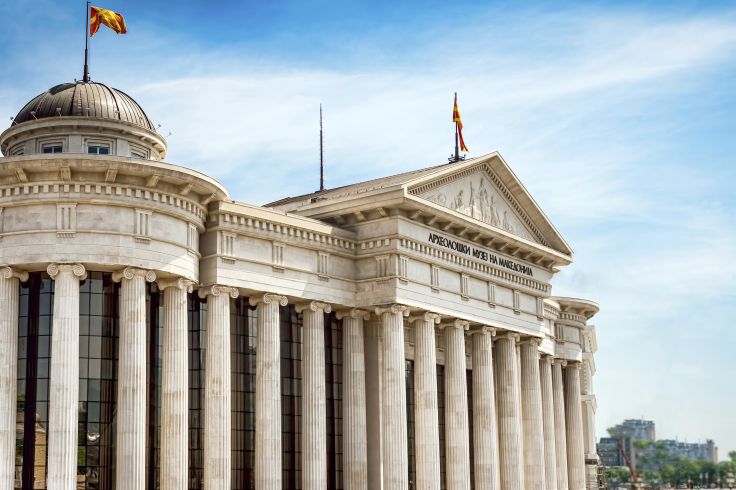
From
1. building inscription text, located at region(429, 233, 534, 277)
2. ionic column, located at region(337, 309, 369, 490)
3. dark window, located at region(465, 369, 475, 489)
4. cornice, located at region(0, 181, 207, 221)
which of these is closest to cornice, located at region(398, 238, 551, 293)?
building inscription text, located at region(429, 233, 534, 277)

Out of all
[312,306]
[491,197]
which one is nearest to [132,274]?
[312,306]

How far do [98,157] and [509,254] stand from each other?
26207mm

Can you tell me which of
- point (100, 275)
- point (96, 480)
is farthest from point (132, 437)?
point (100, 275)

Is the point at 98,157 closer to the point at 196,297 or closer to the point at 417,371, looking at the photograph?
the point at 196,297

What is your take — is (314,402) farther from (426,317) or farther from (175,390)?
(175,390)

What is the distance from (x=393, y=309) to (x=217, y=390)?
9.87 metres

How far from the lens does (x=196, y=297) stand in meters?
Answer: 48.5

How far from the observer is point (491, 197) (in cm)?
6091

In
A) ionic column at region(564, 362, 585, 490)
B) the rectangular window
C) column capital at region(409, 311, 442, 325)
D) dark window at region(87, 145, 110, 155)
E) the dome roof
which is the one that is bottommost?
ionic column at region(564, 362, 585, 490)

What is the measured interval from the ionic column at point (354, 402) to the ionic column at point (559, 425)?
22019 millimetres

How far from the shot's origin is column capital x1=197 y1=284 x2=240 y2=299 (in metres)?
46.6

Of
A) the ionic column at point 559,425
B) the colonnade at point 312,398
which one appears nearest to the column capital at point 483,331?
the colonnade at point 312,398

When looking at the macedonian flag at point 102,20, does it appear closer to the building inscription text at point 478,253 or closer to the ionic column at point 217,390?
the ionic column at point 217,390

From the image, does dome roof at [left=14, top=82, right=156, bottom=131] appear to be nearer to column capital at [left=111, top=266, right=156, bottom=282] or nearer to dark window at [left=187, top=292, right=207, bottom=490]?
dark window at [left=187, top=292, right=207, bottom=490]
